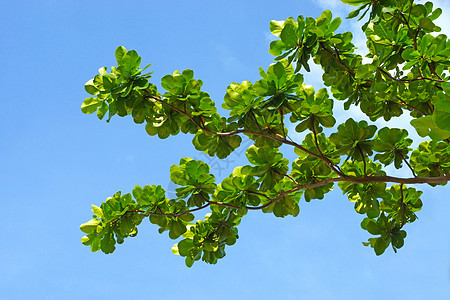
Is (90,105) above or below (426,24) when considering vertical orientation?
below

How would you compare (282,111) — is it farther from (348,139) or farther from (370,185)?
(370,185)

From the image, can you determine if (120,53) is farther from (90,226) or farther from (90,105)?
(90,226)

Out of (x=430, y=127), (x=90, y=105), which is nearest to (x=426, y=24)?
(x=430, y=127)

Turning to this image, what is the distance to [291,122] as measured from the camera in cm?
398

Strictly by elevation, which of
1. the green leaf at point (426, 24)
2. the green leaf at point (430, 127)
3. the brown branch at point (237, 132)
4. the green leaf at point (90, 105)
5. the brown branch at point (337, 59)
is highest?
the green leaf at point (426, 24)

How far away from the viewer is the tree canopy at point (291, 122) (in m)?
3.66

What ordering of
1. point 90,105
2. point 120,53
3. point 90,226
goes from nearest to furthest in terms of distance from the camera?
1. point 120,53
2. point 90,105
3. point 90,226

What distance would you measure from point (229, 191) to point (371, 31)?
1997 millimetres

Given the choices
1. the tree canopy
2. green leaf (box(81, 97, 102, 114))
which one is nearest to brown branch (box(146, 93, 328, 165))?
the tree canopy

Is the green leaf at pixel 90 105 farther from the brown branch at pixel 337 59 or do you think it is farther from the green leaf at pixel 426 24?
the green leaf at pixel 426 24

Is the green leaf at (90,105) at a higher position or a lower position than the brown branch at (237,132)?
higher

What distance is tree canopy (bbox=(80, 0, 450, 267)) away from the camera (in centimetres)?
366

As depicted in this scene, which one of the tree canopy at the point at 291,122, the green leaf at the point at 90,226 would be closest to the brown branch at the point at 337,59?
the tree canopy at the point at 291,122

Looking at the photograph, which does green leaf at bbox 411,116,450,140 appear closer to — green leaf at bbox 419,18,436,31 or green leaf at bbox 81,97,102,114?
green leaf at bbox 419,18,436,31
